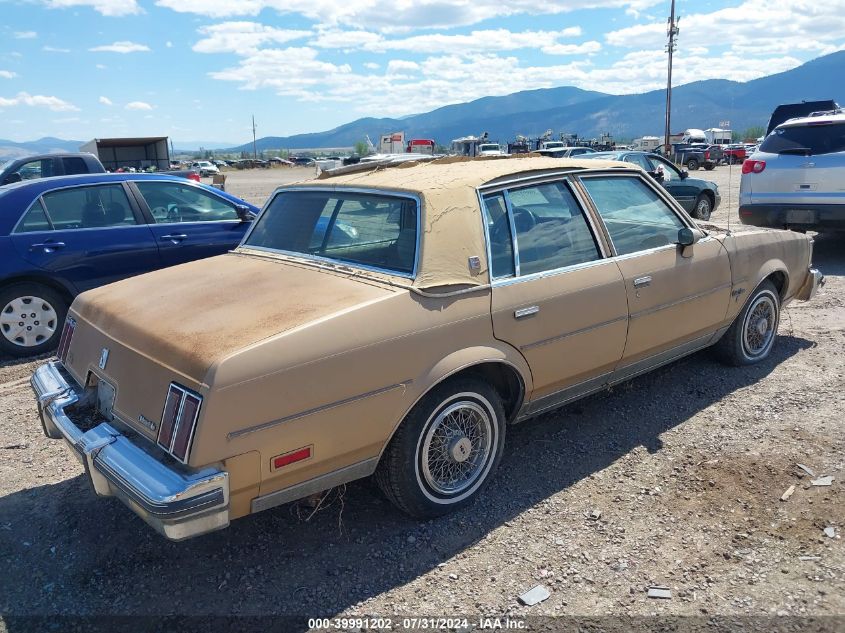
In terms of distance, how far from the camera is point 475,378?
10.9ft

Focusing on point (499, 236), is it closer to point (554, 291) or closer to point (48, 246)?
point (554, 291)

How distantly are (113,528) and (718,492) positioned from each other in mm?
3068

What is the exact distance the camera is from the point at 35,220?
20.0ft

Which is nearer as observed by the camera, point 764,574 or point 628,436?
point 764,574

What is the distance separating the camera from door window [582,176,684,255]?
406 centimetres

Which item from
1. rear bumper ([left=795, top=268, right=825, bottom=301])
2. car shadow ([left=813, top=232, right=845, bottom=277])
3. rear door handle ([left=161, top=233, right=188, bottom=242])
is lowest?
car shadow ([left=813, top=232, right=845, bottom=277])

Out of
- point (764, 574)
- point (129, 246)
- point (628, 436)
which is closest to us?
point (764, 574)

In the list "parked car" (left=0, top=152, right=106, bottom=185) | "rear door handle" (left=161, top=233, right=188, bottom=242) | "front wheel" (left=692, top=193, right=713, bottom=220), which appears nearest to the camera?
"rear door handle" (left=161, top=233, right=188, bottom=242)

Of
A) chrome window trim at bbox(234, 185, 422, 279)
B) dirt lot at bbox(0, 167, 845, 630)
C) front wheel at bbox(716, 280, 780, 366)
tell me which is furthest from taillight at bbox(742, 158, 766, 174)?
chrome window trim at bbox(234, 185, 422, 279)

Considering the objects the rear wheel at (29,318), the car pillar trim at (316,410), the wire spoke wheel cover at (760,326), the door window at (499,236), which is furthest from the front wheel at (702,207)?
the car pillar trim at (316,410)

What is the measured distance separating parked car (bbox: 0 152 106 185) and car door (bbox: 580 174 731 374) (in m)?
9.91

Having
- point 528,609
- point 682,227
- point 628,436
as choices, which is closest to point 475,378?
point 528,609

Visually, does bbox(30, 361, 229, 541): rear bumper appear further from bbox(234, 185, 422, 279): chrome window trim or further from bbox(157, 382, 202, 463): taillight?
bbox(234, 185, 422, 279): chrome window trim

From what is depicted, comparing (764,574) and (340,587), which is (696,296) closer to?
(764,574)
